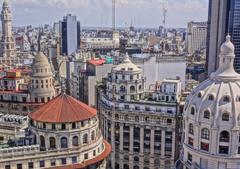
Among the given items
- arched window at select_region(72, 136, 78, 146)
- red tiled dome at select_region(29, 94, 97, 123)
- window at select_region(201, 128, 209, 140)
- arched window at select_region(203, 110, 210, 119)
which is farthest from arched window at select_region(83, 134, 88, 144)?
arched window at select_region(203, 110, 210, 119)

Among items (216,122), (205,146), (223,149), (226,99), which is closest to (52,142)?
(205,146)

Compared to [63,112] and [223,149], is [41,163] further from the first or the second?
[223,149]

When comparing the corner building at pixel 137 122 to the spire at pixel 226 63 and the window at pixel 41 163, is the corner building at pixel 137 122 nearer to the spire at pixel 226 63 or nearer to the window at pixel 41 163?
the window at pixel 41 163

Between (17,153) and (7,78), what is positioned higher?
(7,78)

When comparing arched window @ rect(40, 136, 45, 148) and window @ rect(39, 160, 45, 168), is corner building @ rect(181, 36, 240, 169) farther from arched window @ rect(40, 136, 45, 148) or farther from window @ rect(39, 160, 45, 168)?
arched window @ rect(40, 136, 45, 148)

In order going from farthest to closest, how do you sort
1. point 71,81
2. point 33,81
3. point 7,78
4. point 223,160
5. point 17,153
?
point 71,81
point 7,78
point 33,81
point 17,153
point 223,160

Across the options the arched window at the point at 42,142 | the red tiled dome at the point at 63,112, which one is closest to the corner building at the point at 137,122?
the red tiled dome at the point at 63,112

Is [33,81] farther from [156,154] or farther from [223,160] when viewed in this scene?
[223,160]

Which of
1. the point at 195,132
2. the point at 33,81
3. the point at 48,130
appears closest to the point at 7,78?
the point at 33,81
